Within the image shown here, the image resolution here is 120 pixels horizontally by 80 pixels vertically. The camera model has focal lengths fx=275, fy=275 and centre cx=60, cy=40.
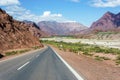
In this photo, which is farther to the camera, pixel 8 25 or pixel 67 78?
pixel 8 25

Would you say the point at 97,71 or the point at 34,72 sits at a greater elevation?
the point at 34,72

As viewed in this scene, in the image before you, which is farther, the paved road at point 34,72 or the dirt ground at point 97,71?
the dirt ground at point 97,71

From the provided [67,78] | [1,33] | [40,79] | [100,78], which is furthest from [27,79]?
[1,33]

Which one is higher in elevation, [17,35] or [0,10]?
[0,10]

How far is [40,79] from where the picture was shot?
12.8 metres

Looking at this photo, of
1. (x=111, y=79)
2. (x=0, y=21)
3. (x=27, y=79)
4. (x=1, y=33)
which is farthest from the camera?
(x=0, y=21)

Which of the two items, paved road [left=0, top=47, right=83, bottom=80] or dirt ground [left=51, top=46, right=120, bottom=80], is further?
dirt ground [left=51, top=46, right=120, bottom=80]

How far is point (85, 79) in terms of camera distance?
43.5 feet

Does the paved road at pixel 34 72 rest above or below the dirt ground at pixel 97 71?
above

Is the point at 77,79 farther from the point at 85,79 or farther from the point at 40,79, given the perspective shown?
the point at 40,79

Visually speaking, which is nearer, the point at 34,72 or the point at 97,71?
the point at 34,72

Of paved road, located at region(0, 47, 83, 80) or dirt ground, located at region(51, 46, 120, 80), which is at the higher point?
paved road, located at region(0, 47, 83, 80)

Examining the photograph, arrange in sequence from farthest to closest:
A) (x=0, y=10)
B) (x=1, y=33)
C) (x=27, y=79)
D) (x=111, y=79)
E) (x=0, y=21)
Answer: (x=0, y=10)
(x=0, y=21)
(x=1, y=33)
(x=111, y=79)
(x=27, y=79)

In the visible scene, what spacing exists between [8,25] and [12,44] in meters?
8.61
